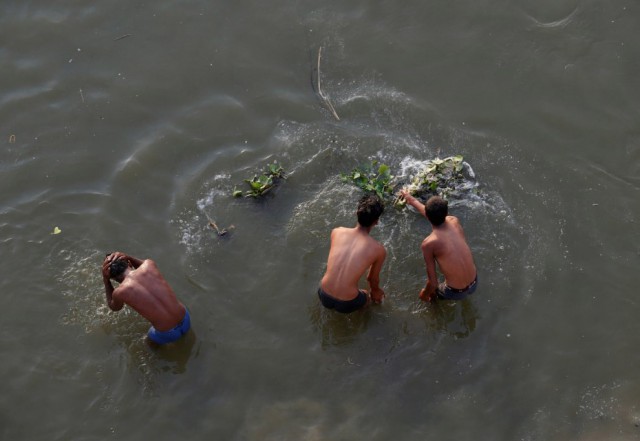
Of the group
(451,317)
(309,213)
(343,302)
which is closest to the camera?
(343,302)

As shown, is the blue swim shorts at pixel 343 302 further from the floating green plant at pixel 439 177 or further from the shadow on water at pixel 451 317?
the floating green plant at pixel 439 177

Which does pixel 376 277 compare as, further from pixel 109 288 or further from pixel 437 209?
pixel 109 288

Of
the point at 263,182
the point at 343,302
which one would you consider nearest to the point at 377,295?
the point at 343,302

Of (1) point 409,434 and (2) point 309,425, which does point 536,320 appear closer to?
(1) point 409,434

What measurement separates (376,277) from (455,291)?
2.77ft

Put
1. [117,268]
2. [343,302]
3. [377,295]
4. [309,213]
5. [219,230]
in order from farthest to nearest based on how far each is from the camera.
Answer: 1. [309,213]
2. [219,230]
3. [377,295]
4. [343,302]
5. [117,268]

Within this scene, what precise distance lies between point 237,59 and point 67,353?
14.9 ft

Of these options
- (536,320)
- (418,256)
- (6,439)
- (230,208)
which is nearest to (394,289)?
(418,256)

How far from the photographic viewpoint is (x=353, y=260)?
6.76 meters

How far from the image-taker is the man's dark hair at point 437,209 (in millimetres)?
6668

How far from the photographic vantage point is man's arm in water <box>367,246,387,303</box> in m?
6.80

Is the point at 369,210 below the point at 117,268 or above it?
above

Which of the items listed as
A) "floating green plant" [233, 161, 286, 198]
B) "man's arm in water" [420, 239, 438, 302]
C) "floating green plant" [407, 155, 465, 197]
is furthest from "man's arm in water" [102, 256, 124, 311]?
"floating green plant" [407, 155, 465, 197]

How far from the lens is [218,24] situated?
973 centimetres
